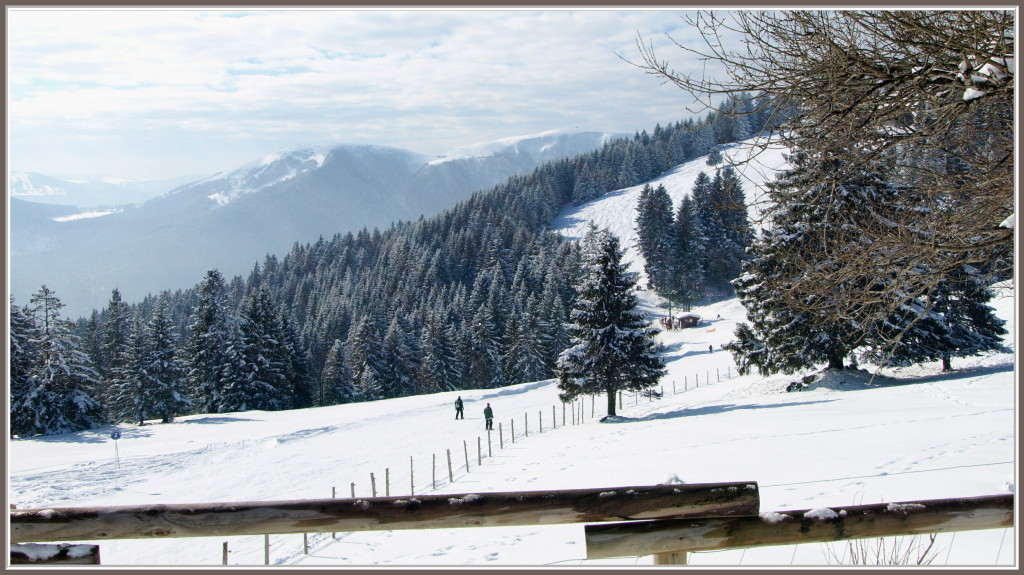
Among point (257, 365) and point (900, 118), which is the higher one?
point (900, 118)

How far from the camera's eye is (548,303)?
240 feet

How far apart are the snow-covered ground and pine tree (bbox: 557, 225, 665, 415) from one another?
1797 mm

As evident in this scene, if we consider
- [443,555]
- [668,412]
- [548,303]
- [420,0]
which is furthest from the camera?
[548,303]

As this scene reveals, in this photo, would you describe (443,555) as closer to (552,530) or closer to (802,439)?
(552,530)

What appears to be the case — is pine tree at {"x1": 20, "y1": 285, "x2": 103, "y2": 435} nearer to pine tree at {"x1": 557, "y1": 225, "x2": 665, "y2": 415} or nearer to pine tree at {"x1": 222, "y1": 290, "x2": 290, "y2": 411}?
pine tree at {"x1": 222, "y1": 290, "x2": 290, "y2": 411}

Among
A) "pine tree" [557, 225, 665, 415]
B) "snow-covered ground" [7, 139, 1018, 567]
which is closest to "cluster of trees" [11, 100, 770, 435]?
"pine tree" [557, 225, 665, 415]

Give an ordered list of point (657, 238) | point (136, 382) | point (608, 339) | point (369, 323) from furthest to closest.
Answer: point (657, 238) → point (369, 323) → point (136, 382) → point (608, 339)

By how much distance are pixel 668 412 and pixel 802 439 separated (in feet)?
45.6

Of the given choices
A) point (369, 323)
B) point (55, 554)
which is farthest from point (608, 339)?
point (369, 323)

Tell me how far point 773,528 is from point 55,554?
157 inches

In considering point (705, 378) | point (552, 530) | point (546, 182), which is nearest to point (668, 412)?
point (705, 378)

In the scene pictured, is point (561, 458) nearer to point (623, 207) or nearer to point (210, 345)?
point (210, 345)

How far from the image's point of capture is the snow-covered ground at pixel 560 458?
27.5 ft

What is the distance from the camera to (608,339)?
93.2ft
